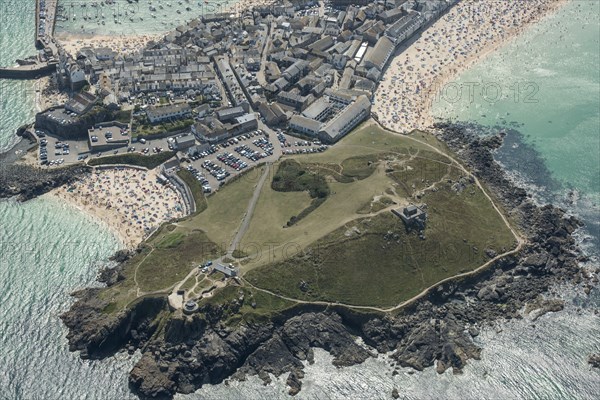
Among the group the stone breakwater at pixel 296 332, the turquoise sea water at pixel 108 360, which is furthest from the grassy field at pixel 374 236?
the turquoise sea water at pixel 108 360

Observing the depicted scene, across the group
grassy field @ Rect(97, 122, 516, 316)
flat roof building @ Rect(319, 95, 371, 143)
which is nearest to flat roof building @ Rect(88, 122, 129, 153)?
grassy field @ Rect(97, 122, 516, 316)

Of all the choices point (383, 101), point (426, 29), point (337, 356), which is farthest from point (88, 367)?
point (426, 29)

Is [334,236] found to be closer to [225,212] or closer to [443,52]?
[225,212]

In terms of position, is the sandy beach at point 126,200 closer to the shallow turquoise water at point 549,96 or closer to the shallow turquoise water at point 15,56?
the shallow turquoise water at point 15,56

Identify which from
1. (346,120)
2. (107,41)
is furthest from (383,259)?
(107,41)

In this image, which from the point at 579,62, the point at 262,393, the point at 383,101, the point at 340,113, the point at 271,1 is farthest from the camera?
the point at 271,1

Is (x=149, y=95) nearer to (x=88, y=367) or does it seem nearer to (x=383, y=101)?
(x=383, y=101)
